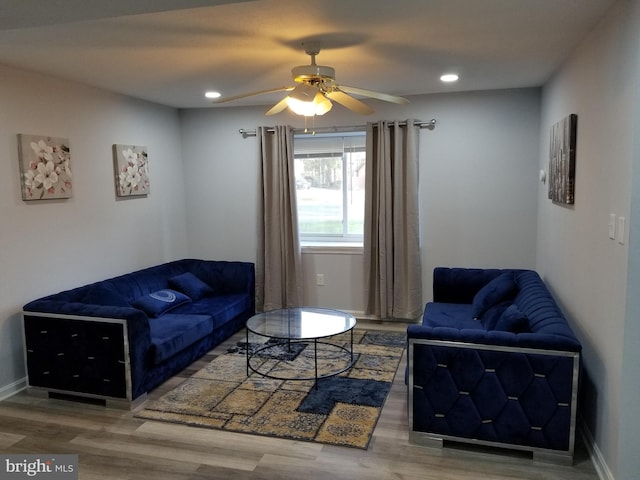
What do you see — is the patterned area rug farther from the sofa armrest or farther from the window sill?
the window sill

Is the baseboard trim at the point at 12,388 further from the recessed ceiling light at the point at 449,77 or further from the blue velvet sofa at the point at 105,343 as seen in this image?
the recessed ceiling light at the point at 449,77

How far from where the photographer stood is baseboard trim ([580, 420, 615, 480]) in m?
2.48

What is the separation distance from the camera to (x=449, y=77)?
4.17 m

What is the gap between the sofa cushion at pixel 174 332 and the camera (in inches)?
143

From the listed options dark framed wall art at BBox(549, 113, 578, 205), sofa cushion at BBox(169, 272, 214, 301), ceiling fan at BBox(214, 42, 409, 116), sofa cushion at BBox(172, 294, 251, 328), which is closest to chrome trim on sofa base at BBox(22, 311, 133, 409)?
sofa cushion at BBox(172, 294, 251, 328)

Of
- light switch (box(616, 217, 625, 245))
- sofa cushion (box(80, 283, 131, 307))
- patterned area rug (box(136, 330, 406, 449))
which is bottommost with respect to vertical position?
patterned area rug (box(136, 330, 406, 449))

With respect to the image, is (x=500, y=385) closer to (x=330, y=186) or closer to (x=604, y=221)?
(x=604, y=221)

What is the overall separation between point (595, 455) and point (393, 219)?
114 inches

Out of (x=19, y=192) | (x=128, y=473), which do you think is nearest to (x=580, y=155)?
(x=128, y=473)

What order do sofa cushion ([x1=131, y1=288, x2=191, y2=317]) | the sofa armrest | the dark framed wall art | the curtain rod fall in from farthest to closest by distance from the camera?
1. the curtain rod
2. the sofa armrest
3. sofa cushion ([x1=131, y1=288, x2=191, y2=317])
4. the dark framed wall art

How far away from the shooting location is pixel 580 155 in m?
3.14

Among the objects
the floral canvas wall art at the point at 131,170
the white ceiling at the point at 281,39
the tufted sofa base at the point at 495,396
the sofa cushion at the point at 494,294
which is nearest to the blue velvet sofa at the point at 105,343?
the floral canvas wall art at the point at 131,170

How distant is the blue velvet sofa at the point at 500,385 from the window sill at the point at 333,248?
2564 mm

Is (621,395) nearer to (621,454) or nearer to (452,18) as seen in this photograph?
(621,454)
